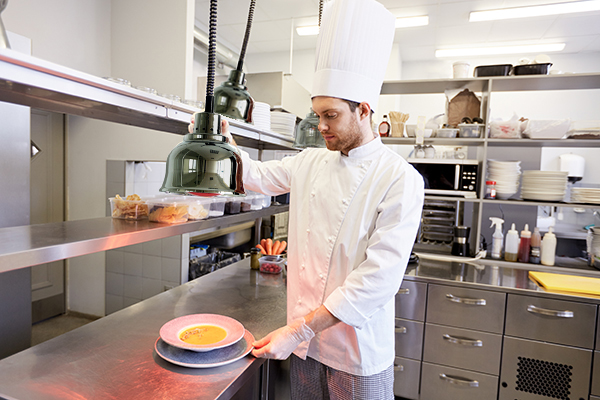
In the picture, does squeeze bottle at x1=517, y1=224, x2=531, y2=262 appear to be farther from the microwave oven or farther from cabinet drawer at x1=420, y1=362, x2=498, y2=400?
cabinet drawer at x1=420, y1=362, x2=498, y2=400

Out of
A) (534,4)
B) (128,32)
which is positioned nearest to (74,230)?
(128,32)

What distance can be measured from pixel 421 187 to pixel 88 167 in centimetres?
324

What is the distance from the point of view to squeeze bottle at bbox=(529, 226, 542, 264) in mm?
2715

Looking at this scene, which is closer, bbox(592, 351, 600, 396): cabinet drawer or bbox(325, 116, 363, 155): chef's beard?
bbox(325, 116, 363, 155): chef's beard

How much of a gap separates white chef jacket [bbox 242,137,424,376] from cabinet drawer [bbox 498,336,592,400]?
1.34 metres

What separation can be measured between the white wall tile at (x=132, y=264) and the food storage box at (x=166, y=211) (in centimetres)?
217

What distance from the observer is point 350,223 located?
4.52 feet

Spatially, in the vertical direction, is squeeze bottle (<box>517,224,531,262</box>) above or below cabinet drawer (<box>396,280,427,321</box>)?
above

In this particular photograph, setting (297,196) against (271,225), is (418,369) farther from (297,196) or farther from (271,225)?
(271,225)

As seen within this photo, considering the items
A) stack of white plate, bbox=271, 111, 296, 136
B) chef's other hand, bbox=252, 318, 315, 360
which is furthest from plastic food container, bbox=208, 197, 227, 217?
stack of white plate, bbox=271, 111, 296, 136

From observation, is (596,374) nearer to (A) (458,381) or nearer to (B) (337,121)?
(A) (458,381)

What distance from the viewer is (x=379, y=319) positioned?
1400 mm

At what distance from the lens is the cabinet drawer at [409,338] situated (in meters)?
2.44

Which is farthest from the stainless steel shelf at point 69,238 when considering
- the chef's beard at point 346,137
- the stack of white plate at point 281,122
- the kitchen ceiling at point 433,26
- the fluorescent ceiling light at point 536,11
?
the fluorescent ceiling light at point 536,11
